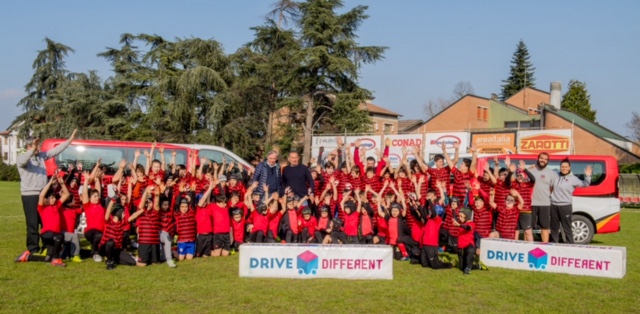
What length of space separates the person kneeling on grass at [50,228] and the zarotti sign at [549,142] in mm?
18520

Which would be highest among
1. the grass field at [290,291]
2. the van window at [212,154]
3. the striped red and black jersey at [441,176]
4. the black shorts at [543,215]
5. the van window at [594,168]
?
the van window at [212,154]

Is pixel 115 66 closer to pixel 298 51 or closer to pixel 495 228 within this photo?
pixel 298 51

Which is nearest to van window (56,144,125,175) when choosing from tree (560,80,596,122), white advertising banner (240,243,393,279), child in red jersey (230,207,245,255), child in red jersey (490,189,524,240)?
child in red jersey (230,207,245,255)

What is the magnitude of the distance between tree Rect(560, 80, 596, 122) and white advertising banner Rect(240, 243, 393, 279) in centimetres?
5085

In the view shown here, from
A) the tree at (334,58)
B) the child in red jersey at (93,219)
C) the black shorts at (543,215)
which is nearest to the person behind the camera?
the child in red jersey at (93,219)

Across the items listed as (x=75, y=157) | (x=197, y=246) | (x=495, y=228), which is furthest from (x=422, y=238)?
(x=75, y=157)

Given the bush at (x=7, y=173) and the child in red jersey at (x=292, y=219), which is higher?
the bush at (x=7, y=173)

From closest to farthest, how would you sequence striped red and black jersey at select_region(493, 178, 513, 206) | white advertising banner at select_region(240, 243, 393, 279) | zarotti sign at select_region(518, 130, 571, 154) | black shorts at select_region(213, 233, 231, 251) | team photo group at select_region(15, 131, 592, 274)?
white advertising banner at select_region(240, 243, 393, 279) < team photo group at select_region(15, 131, 592, 274) < black shorts at select_region(213, 233, 231, 251) < striped red and black jersey at select_region(493, 178, 513, 206) < zarotti sign at select_region(518, 130, 571, 154)

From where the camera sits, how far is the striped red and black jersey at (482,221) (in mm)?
9781

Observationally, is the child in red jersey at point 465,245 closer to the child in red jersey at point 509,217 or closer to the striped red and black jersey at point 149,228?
the child in red jersey at point 509,217

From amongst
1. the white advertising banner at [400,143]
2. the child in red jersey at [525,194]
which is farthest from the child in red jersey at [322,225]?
the white advertising banner at [400,143]

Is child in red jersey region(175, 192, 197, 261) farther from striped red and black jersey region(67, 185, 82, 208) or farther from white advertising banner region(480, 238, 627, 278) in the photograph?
white advertising banner region(480, 238, 627, 278)

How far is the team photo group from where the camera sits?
28.9ft

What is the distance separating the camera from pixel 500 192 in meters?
10.2
